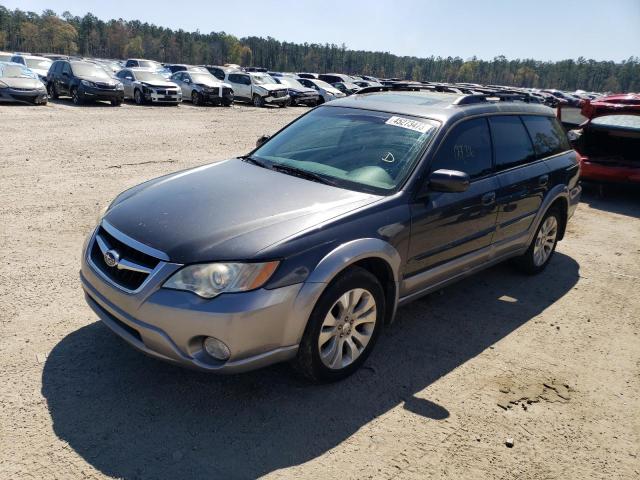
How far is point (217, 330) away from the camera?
276cm

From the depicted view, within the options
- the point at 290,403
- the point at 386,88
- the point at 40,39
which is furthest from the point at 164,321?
the point at 40,39

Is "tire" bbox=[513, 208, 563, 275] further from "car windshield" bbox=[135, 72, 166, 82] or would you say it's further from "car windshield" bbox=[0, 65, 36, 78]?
"car windshield" bbox=[135, 72, 166, 82]

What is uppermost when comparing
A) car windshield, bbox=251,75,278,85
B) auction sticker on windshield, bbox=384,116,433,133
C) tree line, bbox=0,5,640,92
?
tree line, bbox=0,5,640,92

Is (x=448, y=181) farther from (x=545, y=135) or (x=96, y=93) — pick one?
(x=96, y=93)

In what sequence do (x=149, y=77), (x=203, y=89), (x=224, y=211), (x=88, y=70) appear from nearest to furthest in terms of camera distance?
(x=224, y=211) < (x=88, y=70) < (x=149, y=77) < (x=203, y=89)

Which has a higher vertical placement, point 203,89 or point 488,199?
point 203,89

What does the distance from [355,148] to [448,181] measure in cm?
82

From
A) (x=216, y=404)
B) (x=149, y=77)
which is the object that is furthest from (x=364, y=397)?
(x=149, y=77)

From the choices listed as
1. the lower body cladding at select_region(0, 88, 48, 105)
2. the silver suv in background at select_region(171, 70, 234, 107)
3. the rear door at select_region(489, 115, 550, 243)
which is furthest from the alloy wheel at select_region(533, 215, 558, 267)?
the silver suv in background at select_region(171, 70, 234, 107)

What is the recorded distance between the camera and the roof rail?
445 centimetres

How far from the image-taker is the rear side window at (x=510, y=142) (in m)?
4.58

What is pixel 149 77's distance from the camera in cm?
2212

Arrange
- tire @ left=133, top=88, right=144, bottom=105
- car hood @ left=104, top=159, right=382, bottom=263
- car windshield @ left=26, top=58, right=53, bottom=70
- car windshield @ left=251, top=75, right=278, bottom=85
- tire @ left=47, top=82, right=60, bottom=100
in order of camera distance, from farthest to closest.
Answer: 1. car windshield @ left=251, top=75, right=278, bottom=85
2. car windshield @ left=26, top=58, right=53, bottom=70
3. tire @ left=133, top=88, right=144, bottom=105
4. tire @ left=47, top=82, right=60, bottom=100
5. car hood @ left=104, top=159, right=382, bottom=263

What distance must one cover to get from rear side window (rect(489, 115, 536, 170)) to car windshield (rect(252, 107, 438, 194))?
2.88ft
